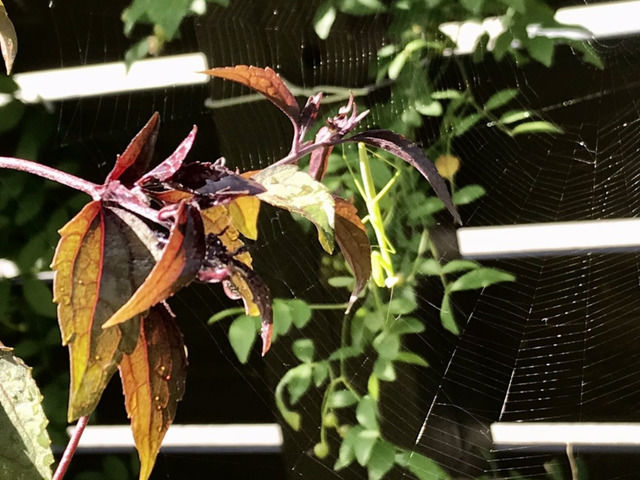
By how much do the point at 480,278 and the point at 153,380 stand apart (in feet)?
2.58

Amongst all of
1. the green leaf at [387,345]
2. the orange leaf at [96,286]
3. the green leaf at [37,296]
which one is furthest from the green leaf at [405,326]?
the orange leaf at [96,286]

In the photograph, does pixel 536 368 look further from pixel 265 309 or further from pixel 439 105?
pixel 265 309

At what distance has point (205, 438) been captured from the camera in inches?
49.1

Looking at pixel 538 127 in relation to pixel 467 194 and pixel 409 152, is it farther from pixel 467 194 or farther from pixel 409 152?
pixel 409 152

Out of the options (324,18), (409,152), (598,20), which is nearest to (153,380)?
(409,152)

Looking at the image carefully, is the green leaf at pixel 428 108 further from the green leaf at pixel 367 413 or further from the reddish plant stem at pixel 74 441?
the reddish plant stem at pixel 74 441

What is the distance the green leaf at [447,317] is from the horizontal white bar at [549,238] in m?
0.07

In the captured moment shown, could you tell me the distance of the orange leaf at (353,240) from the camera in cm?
36

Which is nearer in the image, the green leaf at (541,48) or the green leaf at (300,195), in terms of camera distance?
the green leaf at (300,195)

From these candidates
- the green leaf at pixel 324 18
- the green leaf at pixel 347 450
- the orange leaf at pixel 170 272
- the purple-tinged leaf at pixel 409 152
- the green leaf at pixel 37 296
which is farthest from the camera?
the green leaf at pixel 37 296

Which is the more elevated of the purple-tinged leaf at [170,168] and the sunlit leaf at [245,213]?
the purple-tinged leaf at [170,168]

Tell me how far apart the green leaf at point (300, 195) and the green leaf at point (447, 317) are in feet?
2.49

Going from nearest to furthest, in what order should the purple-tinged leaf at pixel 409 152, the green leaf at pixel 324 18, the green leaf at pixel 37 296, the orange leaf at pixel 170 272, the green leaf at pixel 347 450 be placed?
the orange leaf at pixel 170 272 → the purple-tinged leaf at pixel 409 152 → the green leaf at pixel 324 18 → the green leaf at pixel 347 450 → the green leaf at pixel 37 296

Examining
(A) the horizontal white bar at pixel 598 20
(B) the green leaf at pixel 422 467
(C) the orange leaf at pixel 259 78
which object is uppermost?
(C) the orange leaf at pixel 259 78
